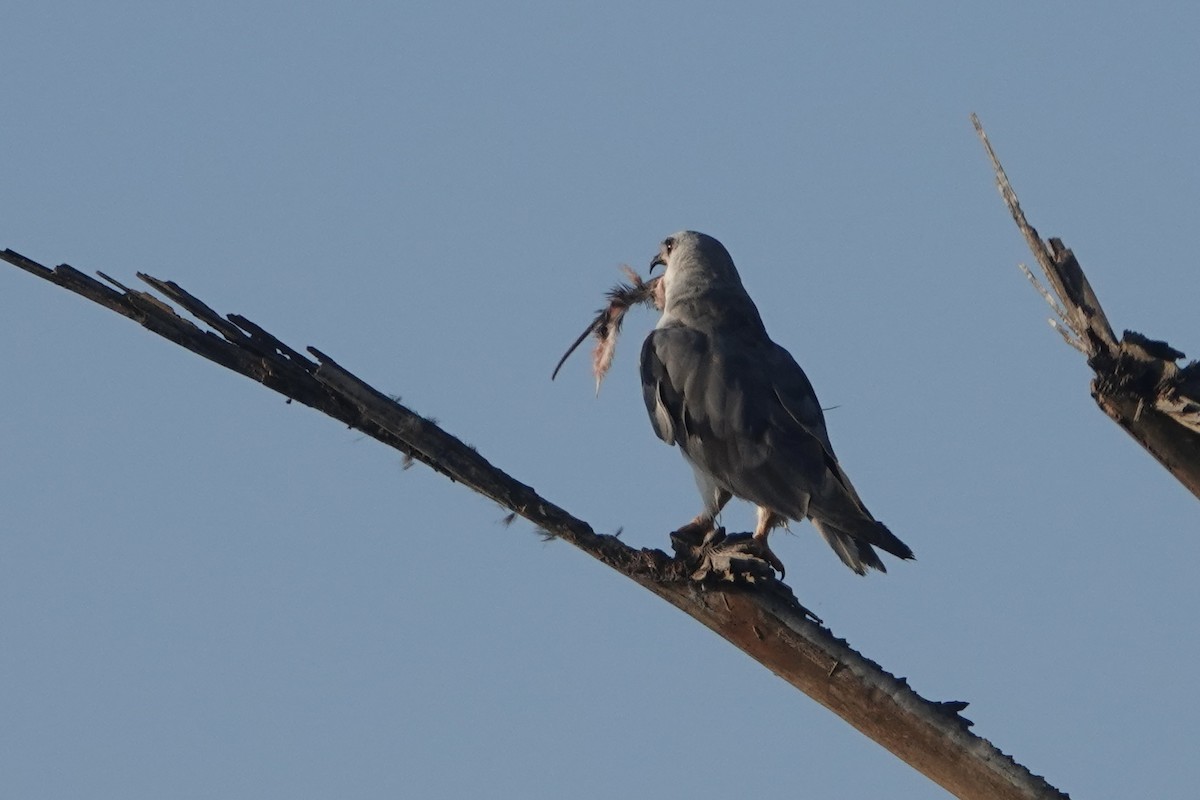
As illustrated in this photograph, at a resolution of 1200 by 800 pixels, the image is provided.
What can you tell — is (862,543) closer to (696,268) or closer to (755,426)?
(755,426)

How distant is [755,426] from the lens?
10305 mm

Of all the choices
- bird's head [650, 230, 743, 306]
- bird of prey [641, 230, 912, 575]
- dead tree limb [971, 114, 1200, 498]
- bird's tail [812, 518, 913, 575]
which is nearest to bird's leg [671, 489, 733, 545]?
bird of prey [641, 230, 912, 575]

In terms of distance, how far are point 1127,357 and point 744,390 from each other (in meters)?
3.66

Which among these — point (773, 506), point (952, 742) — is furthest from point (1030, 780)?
point (773, 506)

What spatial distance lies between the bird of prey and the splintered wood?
0.37 m

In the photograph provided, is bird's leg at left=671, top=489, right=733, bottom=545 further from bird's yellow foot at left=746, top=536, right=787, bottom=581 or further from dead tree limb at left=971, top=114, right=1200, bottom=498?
dead tree limb at left=971, top=114, right=1200, bottom=498

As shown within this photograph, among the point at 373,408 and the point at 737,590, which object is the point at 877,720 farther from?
the point at 373,408

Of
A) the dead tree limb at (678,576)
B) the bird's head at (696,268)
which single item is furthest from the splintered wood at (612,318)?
the dead tree limb at (678,576)

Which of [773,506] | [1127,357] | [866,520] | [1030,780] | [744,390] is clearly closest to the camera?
[1030,780]

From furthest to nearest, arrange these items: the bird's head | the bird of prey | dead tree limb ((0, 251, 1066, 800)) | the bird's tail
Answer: the bird's head, the bird of prey, the bird's tail, dead tree limb ((0, 251, 1066, 800))

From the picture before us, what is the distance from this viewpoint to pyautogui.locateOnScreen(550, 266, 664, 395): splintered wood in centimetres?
1173

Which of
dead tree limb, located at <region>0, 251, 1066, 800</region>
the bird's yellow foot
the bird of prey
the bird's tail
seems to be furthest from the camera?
A: the bird of prey

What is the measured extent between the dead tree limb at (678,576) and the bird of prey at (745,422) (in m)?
1.46

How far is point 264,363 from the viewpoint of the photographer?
7406 millimetres
